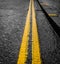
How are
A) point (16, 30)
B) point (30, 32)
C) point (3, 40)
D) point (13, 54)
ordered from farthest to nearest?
point (16, 30) < point (30, 32) < point (3, 40) < point (13, 54)

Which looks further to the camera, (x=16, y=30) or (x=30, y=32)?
(x=16, y=30)

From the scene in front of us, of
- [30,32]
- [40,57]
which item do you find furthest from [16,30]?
[40,57]

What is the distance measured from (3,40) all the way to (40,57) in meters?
1.48

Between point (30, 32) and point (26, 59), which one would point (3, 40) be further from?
point (26, 59)

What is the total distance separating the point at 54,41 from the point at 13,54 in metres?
1.35

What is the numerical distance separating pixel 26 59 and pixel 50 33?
7.72ft

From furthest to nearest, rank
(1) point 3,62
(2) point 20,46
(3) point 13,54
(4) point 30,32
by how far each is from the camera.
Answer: (4) point 30,32 < (2) point 20,46 < (3) point 13,54 < (1) point 3,62

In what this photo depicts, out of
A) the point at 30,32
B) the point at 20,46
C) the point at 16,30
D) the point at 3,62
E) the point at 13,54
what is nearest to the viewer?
the point at 3,62

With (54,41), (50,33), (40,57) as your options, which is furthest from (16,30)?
(40,57)

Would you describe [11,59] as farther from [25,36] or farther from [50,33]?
[50,33]

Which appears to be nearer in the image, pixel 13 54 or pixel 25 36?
pixel 13 54

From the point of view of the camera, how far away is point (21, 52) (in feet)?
13.1

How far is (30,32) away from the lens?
573 centimetres

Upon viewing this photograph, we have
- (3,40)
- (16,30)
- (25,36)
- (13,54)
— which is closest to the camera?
(13,54)
